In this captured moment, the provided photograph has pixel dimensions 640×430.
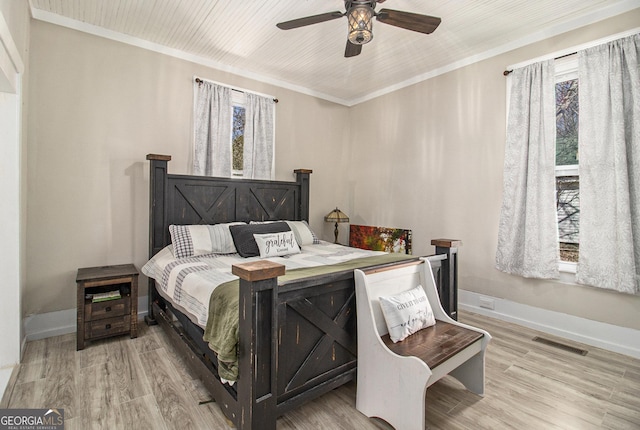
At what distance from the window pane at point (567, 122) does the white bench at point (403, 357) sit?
1992 millimetres

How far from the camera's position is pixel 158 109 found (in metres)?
3.34

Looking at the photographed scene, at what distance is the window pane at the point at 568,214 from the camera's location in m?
2.92

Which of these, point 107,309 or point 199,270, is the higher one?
point 199,270

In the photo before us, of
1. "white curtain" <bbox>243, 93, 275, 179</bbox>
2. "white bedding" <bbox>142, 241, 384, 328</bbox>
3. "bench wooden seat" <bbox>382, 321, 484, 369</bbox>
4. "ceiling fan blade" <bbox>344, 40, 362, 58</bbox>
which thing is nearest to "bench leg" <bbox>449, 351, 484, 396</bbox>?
"bench wooden seat" <bbox>382, 321, 484, 369</bbox>

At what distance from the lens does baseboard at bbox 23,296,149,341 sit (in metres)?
2.70

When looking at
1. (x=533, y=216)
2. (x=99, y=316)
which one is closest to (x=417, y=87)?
(x=533, y=216)

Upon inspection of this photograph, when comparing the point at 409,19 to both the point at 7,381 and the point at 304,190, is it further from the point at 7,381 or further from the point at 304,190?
the point at 7,381

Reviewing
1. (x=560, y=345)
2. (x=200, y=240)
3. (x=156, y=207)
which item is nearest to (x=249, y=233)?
(x=200, y=240)

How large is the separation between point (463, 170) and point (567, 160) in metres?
0.96

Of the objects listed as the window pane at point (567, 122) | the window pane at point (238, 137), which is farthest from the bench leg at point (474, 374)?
the window pane at point (238, 137)

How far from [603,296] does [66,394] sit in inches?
164

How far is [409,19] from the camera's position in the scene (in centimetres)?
219

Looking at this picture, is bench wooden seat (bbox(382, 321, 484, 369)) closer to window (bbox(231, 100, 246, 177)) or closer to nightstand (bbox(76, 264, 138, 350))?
→ nightstand (bbox(76, 264, 138, 350))

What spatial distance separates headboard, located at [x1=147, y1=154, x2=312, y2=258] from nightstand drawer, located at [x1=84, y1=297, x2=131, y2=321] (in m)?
0.57
